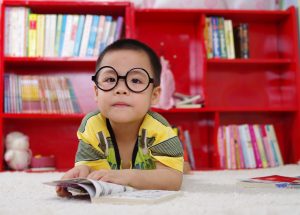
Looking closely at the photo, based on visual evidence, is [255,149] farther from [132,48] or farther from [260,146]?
[132,48]

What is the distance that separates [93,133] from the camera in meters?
1.41

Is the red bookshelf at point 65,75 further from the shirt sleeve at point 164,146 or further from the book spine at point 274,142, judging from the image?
the shirt sleeve at point 164,146

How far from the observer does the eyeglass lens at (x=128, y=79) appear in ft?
4.33

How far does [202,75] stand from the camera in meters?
2.82

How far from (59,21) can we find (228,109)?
4.09 feet

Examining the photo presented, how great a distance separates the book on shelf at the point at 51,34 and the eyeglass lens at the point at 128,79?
1.43 metres

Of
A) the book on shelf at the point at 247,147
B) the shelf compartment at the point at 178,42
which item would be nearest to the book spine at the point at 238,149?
the book on shelf at the point at 247,147

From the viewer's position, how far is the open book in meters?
0.97

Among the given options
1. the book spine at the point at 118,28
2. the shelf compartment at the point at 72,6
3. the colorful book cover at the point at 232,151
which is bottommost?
the colorful book cover at the point at 232,151

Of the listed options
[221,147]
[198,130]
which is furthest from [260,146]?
[198,130]

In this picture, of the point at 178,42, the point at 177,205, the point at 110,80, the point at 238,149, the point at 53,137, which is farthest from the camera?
the point at 178,42

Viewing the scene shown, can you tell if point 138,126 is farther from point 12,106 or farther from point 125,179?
point 12,106

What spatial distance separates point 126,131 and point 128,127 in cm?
2

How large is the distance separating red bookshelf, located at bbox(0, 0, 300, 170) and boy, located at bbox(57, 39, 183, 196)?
1.28m
